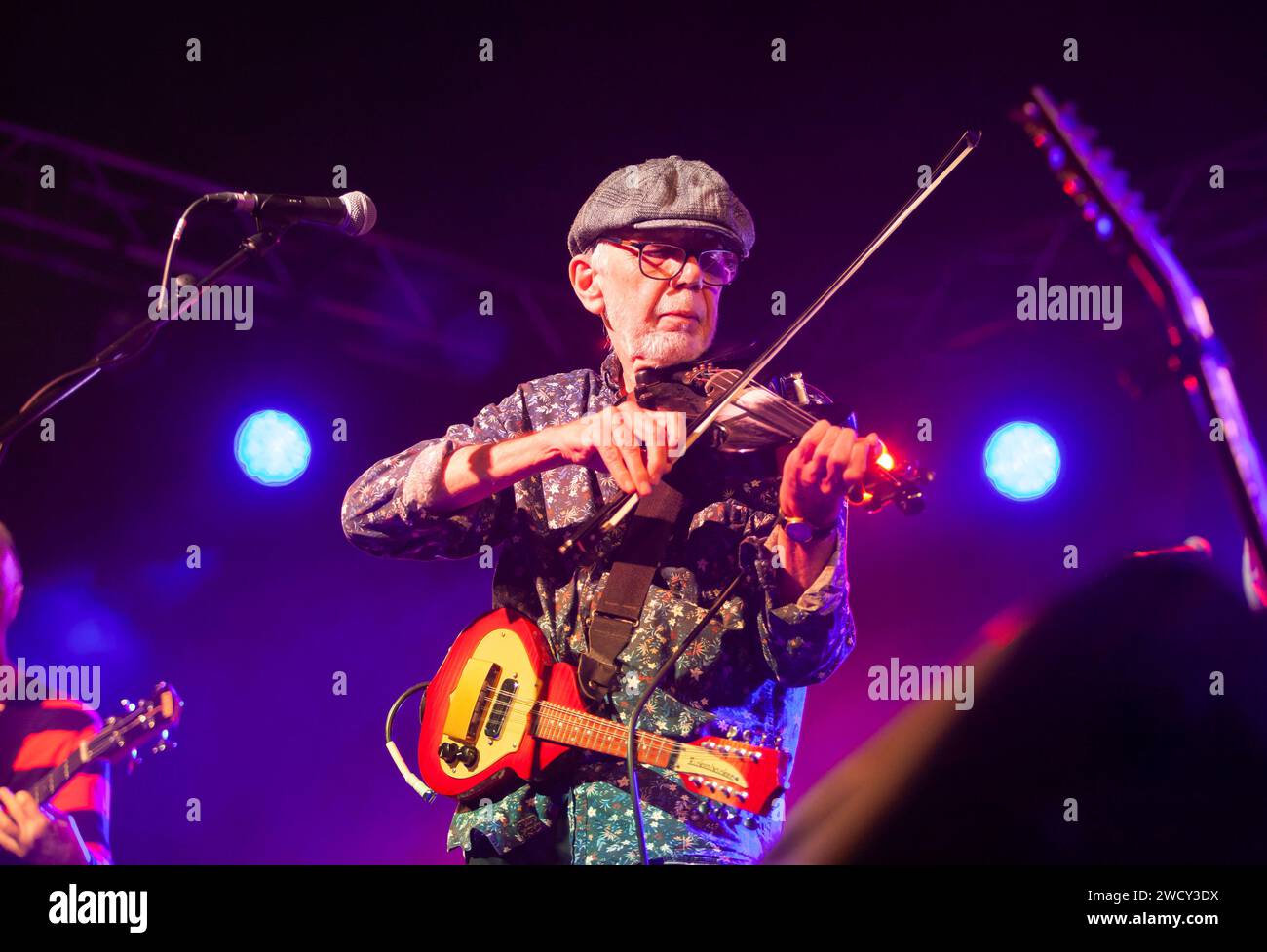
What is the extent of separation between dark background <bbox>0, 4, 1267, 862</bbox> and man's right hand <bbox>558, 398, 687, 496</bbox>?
1727 millimetres

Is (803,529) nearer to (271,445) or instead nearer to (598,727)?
(598,727)

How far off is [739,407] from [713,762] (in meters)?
0.77

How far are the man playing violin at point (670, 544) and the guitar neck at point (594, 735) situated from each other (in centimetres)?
4

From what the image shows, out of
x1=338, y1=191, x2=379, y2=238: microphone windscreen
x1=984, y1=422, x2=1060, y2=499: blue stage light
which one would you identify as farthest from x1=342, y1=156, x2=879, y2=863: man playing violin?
x1=984, y1=422, x2=1060, y2=499: blue stage light

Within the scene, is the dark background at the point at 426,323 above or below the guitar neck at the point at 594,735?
above

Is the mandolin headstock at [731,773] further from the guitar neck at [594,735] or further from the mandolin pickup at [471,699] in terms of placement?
the mandolin pickup at [471,699]

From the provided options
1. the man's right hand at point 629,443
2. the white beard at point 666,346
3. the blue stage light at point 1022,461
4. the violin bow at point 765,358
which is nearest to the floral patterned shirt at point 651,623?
the violin bow at point 765,358

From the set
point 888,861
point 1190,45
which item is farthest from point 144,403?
point 1190,45

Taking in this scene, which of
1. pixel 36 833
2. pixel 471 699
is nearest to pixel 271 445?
pixel 36 833

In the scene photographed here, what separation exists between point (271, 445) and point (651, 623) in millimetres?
2324

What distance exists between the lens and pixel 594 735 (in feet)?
8.48

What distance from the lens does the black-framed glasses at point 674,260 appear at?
116 inches

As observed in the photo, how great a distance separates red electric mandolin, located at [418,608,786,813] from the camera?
2.52 meters

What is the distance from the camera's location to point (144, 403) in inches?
189
